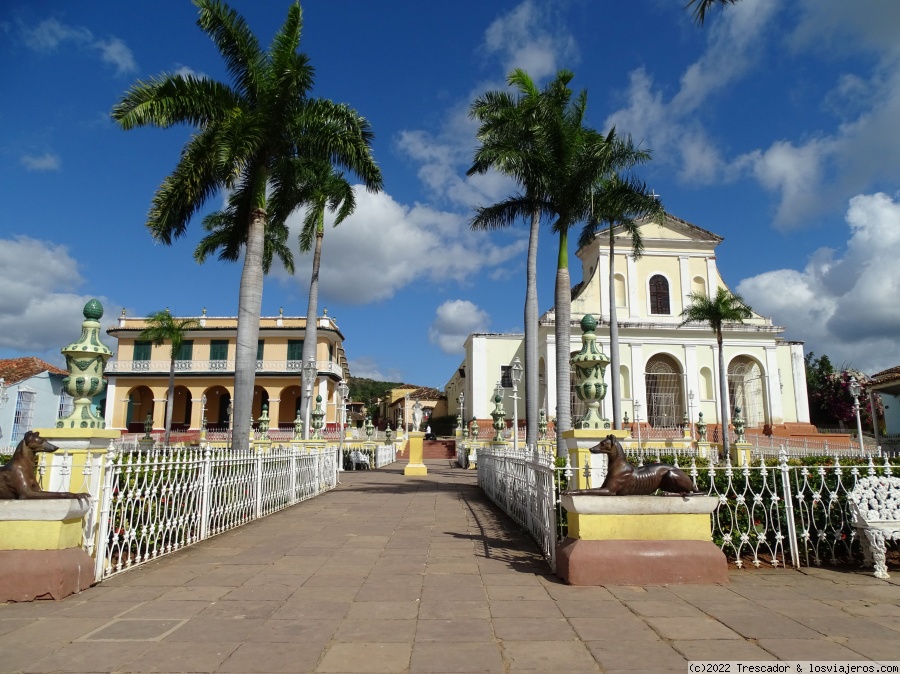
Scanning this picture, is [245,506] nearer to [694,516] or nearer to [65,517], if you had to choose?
[65,517]

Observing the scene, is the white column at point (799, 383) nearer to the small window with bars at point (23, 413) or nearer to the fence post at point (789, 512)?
the fence post at point (789, 512)

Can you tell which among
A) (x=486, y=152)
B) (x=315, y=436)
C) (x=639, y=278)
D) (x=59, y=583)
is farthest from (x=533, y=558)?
(x=639, y=278)

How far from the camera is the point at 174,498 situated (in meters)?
6.32

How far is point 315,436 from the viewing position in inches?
744

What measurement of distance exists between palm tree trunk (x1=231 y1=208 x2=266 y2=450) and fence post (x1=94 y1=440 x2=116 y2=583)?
6203 mm

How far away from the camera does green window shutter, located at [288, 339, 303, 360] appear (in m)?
37.5

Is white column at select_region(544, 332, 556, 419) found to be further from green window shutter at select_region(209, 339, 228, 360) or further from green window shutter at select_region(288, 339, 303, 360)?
green window shutter at select_region(209, 339, 228, 360)

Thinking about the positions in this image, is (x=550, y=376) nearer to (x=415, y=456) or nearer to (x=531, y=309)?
(x=415, y=456)

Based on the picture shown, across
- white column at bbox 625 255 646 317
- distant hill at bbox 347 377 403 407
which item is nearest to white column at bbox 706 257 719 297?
white column at bbox 625 255 646 317

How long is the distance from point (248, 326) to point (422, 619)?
9.03 m

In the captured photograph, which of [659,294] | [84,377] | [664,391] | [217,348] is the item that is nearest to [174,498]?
[84,377]

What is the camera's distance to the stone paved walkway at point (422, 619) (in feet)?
10.8

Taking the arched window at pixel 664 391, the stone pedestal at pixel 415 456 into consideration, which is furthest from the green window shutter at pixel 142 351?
the arched window at pixel 664 391

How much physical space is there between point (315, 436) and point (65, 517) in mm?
14495
